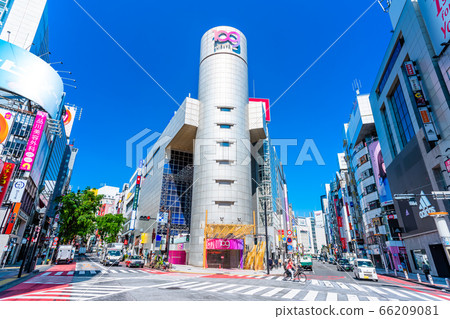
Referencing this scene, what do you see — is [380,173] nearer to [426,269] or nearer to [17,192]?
[426,269]

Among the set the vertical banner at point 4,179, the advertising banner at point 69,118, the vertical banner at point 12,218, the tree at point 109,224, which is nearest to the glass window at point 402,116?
the vertical banner at point 4,179

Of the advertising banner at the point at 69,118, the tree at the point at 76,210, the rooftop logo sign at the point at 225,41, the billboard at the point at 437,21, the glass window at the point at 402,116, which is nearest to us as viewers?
the billboard at the point at 437,21

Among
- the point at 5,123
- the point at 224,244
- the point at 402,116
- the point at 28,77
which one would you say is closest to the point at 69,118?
the point at 28,77

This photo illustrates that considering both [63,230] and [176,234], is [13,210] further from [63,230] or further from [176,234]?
[176,234]

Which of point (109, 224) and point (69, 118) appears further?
point (69, 118)

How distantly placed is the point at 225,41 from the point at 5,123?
3949cm

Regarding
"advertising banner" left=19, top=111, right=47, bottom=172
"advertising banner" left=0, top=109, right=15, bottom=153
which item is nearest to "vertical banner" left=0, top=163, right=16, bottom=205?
"advertising banner" left=19, top=111, right=47, bottom=172

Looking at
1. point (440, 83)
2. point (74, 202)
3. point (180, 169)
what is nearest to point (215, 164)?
point (180, 169)

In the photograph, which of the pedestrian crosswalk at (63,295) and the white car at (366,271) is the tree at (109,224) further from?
the white car at (366,271)

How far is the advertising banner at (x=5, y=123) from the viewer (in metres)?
29.6

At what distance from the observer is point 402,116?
3497cm

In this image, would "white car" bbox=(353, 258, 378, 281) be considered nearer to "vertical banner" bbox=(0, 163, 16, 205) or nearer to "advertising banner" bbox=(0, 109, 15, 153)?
"vertical banner" bbox=(0, 163, 16, 205)

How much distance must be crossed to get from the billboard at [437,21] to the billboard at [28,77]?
4966 centimetres
